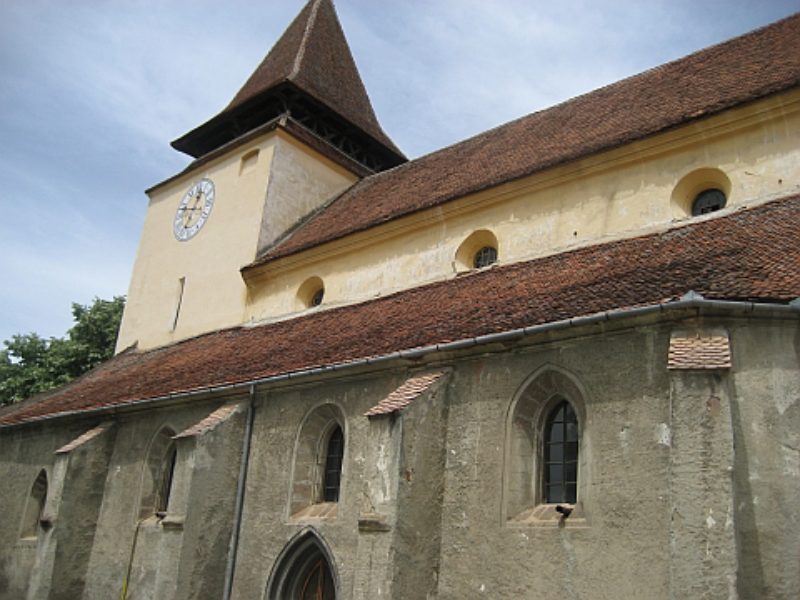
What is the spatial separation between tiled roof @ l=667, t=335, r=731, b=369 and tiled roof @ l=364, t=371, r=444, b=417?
3216mm

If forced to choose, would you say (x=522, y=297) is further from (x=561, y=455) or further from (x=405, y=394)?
(x=561, y=455)

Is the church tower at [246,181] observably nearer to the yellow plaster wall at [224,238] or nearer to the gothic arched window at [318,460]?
the yellow plaster wall at [224,238]

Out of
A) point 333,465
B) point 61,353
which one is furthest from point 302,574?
point 61,353

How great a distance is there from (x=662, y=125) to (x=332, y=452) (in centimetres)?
717

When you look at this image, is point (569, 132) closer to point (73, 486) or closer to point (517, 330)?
point (517, 330)

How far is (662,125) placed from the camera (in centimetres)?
1222

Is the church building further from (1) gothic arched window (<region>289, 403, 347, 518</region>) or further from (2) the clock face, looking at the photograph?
(2) the clock face

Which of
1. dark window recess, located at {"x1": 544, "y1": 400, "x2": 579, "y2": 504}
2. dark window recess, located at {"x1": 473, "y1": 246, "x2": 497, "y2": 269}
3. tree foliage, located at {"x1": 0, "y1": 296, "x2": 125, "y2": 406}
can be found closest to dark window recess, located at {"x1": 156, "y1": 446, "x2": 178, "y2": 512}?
dark window recess, located at {"x1": 473, "y1": 246, "x2": 497, "y2": 269}

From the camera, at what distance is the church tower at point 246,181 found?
19375 millimetres

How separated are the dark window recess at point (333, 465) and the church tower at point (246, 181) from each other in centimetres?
659

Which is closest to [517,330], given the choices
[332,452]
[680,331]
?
[680,331]

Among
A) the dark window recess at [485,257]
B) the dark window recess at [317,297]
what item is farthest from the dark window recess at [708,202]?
the dark window recess at [317,297]

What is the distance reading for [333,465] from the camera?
40.3 ft

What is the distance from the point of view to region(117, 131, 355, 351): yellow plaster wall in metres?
19.1
